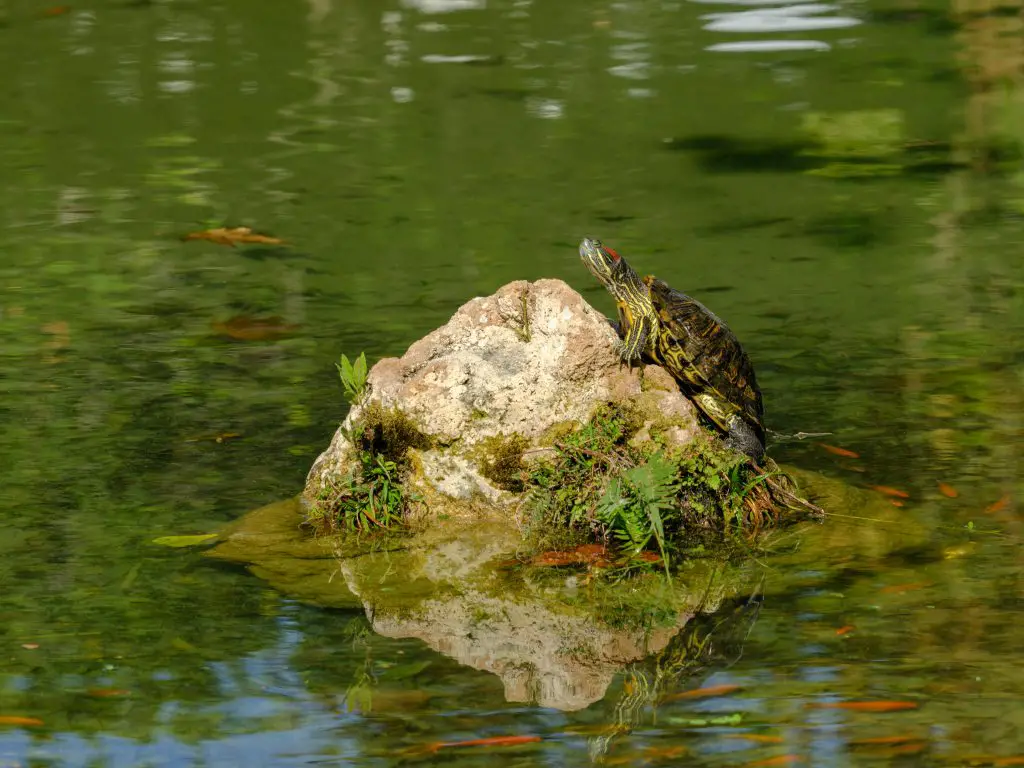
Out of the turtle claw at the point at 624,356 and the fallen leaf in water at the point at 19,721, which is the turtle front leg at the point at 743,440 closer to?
the turtle claw at the point at 624,356

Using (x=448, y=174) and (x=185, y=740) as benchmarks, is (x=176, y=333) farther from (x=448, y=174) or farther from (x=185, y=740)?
(x=185, y=740)

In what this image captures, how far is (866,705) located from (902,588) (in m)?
0.87

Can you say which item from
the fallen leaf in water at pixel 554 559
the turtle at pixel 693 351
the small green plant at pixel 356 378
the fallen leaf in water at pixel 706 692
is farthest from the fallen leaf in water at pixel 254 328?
the fallen leaf in water at pixel 706 692

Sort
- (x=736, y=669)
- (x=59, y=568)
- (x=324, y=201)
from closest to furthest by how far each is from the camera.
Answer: (x=736, y=669) < (x=59, y=568) < (x=324, y=201)

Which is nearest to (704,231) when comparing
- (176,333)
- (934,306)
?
(934,306)

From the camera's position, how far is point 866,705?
4258 mm

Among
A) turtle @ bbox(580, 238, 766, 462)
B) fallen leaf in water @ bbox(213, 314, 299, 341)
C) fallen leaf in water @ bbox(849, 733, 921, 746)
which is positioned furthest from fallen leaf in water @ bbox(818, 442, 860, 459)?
fallen leaf in water @ bbox(213, 314, 299, 341)

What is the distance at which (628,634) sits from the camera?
481 cm

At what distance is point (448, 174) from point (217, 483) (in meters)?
4.62

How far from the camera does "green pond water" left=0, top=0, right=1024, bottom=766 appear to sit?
14.3 feet

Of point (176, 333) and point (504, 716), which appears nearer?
point (504, 716)

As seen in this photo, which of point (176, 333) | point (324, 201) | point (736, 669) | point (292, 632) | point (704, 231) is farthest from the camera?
point (324, 201)

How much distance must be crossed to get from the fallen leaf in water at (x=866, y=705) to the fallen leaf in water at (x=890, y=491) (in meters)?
1.66

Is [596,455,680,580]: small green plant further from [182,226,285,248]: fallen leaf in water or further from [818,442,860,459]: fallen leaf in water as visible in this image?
[182,226,285,248]: fallen leaf in water
